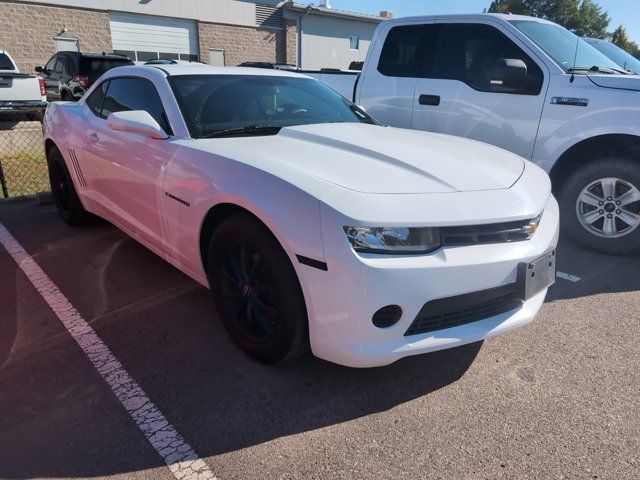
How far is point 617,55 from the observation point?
18.1ft

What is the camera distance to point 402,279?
214cm

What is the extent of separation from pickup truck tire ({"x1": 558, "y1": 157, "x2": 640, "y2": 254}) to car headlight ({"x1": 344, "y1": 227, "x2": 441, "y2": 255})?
2.84 m

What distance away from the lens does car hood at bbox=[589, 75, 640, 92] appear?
4016 millimetres

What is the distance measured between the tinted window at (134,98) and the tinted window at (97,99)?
8 cm

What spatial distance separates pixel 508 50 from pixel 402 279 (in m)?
3.56

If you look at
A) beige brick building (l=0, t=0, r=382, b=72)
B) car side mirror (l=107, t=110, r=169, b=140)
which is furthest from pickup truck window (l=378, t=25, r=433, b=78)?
beige brick building (l=0, t=0, r=382, b=72)

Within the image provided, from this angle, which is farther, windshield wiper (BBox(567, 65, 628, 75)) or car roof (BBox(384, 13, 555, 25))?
car roof (BBox(384, 13, 555, 25))

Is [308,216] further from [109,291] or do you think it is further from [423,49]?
[423,49]

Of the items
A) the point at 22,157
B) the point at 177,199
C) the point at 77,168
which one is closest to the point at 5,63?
the point at 22,157

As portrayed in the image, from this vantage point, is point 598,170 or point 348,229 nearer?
point 348,229

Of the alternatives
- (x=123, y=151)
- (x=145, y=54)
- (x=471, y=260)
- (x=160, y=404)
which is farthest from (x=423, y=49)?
(x=145, y=54)

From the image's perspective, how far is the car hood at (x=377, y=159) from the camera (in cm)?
244

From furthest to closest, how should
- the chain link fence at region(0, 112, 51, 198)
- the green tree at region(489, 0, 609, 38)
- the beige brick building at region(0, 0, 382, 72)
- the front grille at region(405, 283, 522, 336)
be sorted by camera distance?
the green tree at region(489, 0, 609, 38) → the beige brick building at region(0, 0, 382, 72) → the chain link fence at region(0, 112, 51, 198) → the front grille at region(405, 283, 522, 336)

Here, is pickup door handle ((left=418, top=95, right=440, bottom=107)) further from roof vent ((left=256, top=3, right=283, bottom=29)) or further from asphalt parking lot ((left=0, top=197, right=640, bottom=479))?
roof vent ((left=256, top=3, right=283, bottom=29))
